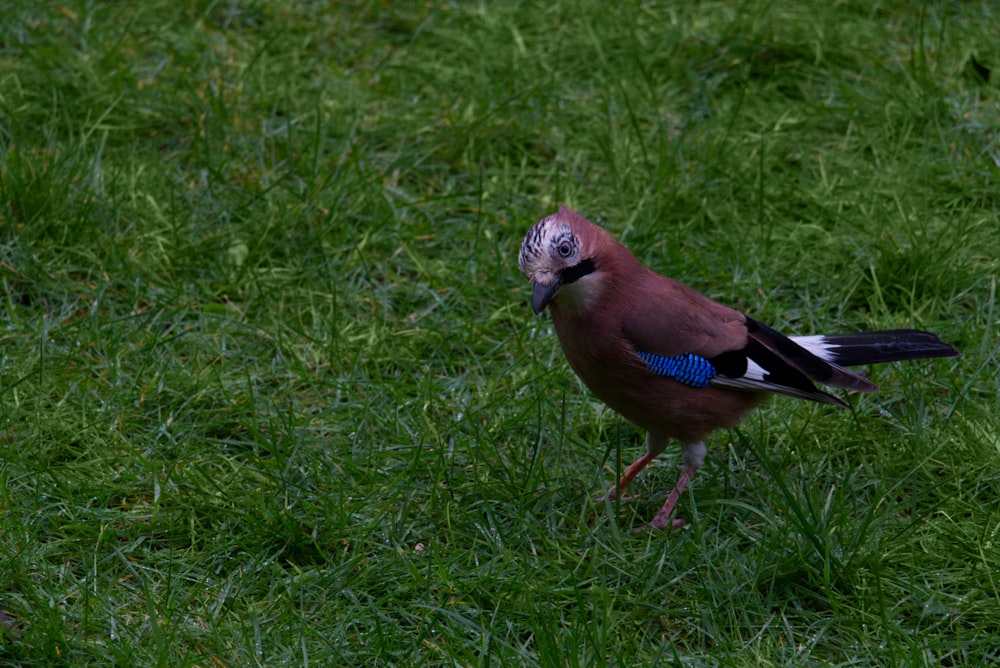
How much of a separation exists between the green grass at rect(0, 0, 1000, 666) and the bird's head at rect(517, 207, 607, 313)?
1.86 ft

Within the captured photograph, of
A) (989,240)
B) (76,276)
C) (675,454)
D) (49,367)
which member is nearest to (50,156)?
(76,276)

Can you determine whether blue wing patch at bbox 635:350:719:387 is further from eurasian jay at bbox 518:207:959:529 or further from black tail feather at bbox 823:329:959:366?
black tail feather at bbox 823:329:959:366

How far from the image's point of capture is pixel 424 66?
21.5 ft

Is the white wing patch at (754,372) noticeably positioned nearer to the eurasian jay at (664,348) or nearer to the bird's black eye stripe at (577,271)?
the eurasian jay at (664,348)

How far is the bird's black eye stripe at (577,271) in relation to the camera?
4044mm

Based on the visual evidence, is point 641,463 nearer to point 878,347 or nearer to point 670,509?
point 670,509

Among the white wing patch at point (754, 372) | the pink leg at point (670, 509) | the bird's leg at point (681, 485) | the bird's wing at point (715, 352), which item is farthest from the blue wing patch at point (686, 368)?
the pink leg at point (670, 509)

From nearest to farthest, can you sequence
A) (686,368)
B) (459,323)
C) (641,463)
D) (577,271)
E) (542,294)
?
1. (542,294)
2. (577,271)
3. (686,368)
4. (641,463)
5. (459,323)

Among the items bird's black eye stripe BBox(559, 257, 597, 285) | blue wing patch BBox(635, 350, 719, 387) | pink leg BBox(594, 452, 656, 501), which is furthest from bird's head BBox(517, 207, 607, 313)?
pink leg BBox(594, 452, 656, 501)

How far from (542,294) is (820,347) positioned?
3.86 ft

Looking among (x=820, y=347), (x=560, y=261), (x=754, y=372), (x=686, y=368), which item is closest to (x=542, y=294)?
(x=560, y=261)

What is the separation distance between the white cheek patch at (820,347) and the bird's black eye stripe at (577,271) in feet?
2.88

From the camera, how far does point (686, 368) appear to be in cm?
422

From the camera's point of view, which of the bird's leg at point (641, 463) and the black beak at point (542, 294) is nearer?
the black beak at point (542, 294)
